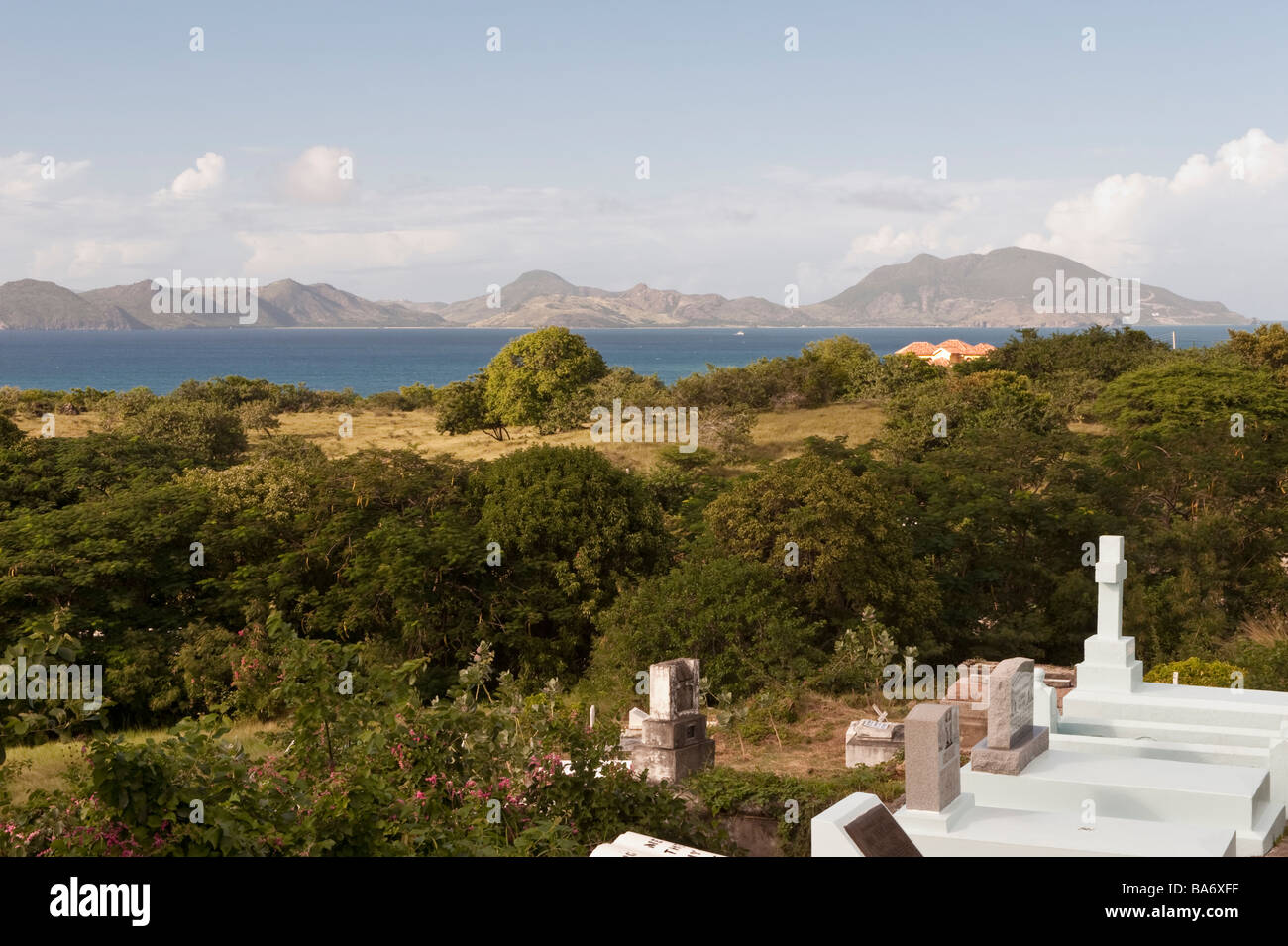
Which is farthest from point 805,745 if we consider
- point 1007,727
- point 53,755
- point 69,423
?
point 69,423

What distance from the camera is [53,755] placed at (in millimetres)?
16172

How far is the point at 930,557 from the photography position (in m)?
23.2

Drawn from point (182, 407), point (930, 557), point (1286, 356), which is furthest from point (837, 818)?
point (1286, 356)

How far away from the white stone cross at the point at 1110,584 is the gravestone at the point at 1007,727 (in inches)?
111

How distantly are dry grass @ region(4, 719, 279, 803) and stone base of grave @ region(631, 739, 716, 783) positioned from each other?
429cm

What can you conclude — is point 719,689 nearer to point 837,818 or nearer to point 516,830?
point 516,830

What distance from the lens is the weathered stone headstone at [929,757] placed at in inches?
320

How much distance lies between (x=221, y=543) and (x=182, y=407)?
782 inches

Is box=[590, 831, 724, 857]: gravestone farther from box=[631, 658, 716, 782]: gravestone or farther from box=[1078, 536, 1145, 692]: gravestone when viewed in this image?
box=[1078, 536, 1145, 692]: gravestone

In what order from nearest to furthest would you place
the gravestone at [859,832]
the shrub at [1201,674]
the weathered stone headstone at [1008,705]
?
the gravestone at [859,832]
the weathered stone headstone at [1008,705]
the shrub at [1201,674]

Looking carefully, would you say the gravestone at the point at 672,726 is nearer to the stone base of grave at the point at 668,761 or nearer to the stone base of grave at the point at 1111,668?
the stone base of grave at the point at 668,761

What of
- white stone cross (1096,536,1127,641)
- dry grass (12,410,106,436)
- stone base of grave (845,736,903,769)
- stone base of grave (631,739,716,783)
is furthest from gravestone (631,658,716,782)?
dry grass (12,410,106,436)

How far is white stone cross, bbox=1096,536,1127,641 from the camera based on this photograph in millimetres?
12242

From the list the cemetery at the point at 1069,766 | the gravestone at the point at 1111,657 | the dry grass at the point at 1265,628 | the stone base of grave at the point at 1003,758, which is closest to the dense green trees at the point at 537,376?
the dry grass at the point at 1265,628
